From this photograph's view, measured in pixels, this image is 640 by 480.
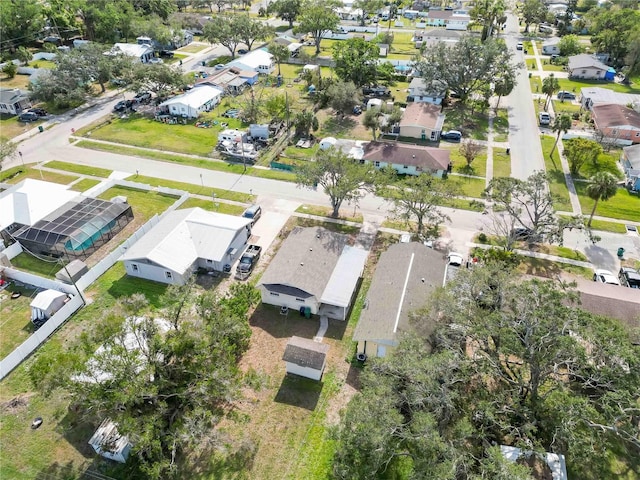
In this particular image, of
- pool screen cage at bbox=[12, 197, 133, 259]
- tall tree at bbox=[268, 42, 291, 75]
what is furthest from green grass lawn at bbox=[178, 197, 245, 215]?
tall tree at bbox=[268, 42, 291, 75]

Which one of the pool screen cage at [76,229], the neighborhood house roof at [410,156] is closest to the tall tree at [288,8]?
the neighborhood house roof at [410,156]

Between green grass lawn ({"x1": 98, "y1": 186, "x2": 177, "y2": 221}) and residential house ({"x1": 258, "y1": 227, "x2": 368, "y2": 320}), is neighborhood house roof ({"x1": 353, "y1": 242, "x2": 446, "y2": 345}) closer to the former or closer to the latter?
residential house ({"x1": 258, "y1": 227, "x2": 368, "y2": 320})

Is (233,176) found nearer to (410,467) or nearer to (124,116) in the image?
(124,116)

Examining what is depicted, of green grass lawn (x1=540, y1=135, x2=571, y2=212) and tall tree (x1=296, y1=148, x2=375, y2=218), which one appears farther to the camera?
green grass lawn (x1=540, y1=135, x2=571, y2=212)

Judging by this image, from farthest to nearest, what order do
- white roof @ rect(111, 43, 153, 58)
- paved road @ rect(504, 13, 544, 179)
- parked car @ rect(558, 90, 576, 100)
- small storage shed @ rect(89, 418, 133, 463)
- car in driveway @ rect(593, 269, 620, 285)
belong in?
white roof @ rect(111, 43, 153, 58) < parked car @ rect(558, 90, 576, 100) < paved road @ rect(504, 13, 544, 179) < car in driveway @ rect(593, 269, 620, 285) < small storage shed @ rect(89, 418, 133, 463)

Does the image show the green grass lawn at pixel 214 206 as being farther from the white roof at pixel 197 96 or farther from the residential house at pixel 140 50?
the residential house at pixel 140 50

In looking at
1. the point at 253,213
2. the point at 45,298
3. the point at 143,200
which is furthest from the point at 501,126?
the point at 45,298

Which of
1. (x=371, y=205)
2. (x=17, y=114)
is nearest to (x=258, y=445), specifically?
(x=371, y=205)
